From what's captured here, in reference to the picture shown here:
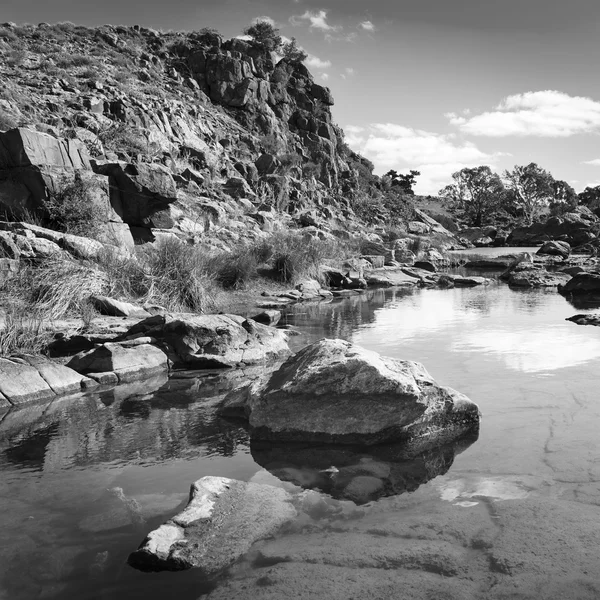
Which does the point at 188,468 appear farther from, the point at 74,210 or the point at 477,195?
the point at 477,195

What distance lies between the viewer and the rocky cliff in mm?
15383

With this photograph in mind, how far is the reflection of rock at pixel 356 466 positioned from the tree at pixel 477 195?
272 ft

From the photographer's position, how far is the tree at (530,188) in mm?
90125

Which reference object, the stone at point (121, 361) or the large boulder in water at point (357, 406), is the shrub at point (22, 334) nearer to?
the stone at point (121, 361)

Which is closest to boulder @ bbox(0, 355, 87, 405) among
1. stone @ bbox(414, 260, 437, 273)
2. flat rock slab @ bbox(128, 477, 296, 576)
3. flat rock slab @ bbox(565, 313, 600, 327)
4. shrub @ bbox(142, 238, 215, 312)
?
flat rock slab @ bbox(128, 477, 296, 576)

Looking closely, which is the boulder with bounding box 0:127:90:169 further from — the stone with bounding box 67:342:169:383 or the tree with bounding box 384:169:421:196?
the tree with bounding box 384:169:421:196

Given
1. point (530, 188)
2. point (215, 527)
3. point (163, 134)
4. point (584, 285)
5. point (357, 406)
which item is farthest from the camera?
point (530, 188)

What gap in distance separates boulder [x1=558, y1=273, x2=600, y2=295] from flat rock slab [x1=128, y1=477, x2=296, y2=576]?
58.0 feet

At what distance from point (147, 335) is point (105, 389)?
1.75 metres

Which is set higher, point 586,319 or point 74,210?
point 74,210

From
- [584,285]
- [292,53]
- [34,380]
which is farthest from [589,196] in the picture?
[34,380]

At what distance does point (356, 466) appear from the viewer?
484 cm

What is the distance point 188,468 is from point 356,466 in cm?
146

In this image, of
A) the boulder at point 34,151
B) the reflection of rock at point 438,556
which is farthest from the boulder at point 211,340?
the boulder at point 34,151
